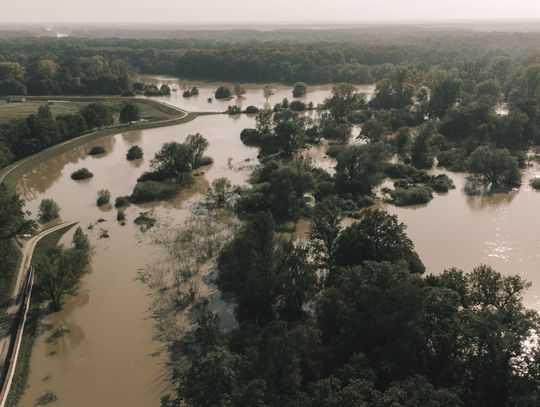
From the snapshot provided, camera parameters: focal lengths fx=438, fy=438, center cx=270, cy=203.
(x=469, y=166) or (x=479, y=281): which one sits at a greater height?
(x=479, y=281)

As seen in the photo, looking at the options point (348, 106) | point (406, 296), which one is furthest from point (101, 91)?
point (406, 296)

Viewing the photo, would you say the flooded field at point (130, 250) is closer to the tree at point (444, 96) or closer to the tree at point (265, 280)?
the tree at point (265, 280)

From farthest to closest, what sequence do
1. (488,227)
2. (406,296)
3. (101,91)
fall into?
(101,91)
(488,227)
(406,296)

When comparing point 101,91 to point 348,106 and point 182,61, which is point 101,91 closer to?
point 182,61

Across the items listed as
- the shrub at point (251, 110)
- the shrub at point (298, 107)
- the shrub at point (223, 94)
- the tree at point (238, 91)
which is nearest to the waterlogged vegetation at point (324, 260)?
the shrub at point (298, 107)

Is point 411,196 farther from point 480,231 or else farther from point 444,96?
point 444,96

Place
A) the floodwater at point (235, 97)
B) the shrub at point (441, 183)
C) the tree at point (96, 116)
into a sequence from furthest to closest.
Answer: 1. the floodwater at point (235, 97)
2. the tree at point (96, 116)
3. the shrub at point (441, 183)

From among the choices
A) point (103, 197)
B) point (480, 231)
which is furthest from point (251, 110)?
point (480, 231)
